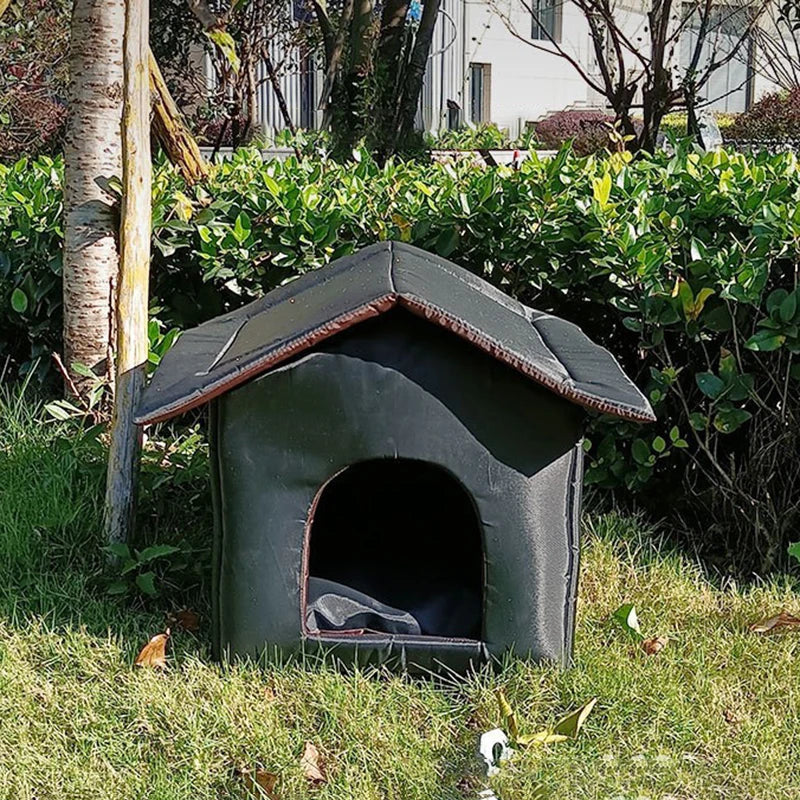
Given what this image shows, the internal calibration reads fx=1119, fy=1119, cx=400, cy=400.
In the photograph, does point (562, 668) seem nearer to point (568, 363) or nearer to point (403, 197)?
point (568, 363)

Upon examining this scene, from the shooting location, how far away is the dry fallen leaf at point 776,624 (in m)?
3.29

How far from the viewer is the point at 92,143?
392 cm

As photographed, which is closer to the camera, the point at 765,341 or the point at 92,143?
the point at 765,341

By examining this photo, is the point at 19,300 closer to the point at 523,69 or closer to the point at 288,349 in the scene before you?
the point at 288,349

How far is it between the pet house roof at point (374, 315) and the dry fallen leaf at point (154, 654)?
73 centimetres

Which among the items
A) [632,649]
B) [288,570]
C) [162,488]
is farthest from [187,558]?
[632,649]

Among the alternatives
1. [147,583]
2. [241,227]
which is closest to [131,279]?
[241,227]

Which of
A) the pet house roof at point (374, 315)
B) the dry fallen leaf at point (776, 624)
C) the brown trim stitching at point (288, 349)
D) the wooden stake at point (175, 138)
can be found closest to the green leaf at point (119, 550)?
the pet house roof at point (374, 315)

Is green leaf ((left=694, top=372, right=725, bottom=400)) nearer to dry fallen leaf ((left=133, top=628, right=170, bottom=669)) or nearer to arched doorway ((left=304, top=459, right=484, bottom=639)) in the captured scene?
arched doorway ((left=304, top=459, right=484, bottom=639))

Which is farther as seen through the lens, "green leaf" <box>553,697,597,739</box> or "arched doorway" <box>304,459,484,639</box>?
"arched doorway" <box>304,459,484,639</box>

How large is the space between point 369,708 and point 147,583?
0.85 metres

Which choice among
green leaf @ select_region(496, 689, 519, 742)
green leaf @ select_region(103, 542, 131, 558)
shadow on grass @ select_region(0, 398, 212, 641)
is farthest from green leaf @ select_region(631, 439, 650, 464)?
green leaf @ select_region(103, 542, 131, 558)

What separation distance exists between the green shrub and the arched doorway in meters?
0.55

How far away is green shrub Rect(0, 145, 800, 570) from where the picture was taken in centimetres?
351
